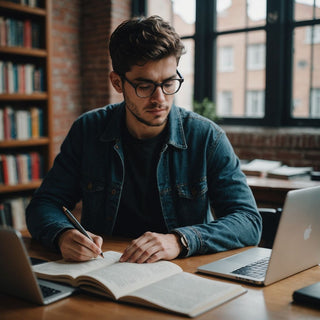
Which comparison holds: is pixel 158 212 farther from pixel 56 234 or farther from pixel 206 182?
pixel 56 234

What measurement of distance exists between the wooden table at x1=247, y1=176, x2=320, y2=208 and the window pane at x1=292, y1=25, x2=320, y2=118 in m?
1.20

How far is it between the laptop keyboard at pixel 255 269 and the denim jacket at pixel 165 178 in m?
0.25

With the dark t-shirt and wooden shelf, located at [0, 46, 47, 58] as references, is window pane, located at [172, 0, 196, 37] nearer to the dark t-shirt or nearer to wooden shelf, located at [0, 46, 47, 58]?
wooden shelf, located at [0, 46, 47, 58]

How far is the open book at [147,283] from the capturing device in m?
0.97

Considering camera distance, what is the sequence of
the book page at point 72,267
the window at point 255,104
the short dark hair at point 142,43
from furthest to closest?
the window at point 255,104
the short dark hair at point 142,43
the book page at point 72,267

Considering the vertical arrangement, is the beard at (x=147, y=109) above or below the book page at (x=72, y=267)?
above

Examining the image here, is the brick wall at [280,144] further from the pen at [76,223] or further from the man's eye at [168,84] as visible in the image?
the pen at [76,223]

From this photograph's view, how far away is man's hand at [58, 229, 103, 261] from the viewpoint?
1270 millimetres

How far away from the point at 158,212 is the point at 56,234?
1.45ft

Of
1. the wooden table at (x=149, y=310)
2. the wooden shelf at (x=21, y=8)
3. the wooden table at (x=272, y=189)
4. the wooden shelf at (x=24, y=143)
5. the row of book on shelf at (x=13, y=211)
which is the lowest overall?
the row of book on shelf at (x=13, y=211)

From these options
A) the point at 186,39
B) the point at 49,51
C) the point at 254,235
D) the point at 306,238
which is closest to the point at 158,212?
the point at 254,235

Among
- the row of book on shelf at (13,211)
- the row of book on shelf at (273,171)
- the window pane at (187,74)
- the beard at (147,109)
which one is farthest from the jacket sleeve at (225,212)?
the window pane at (187,74)

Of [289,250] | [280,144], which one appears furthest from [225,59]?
[289,250]

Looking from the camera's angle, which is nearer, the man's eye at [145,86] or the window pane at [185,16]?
the man's eye at [145,86]
